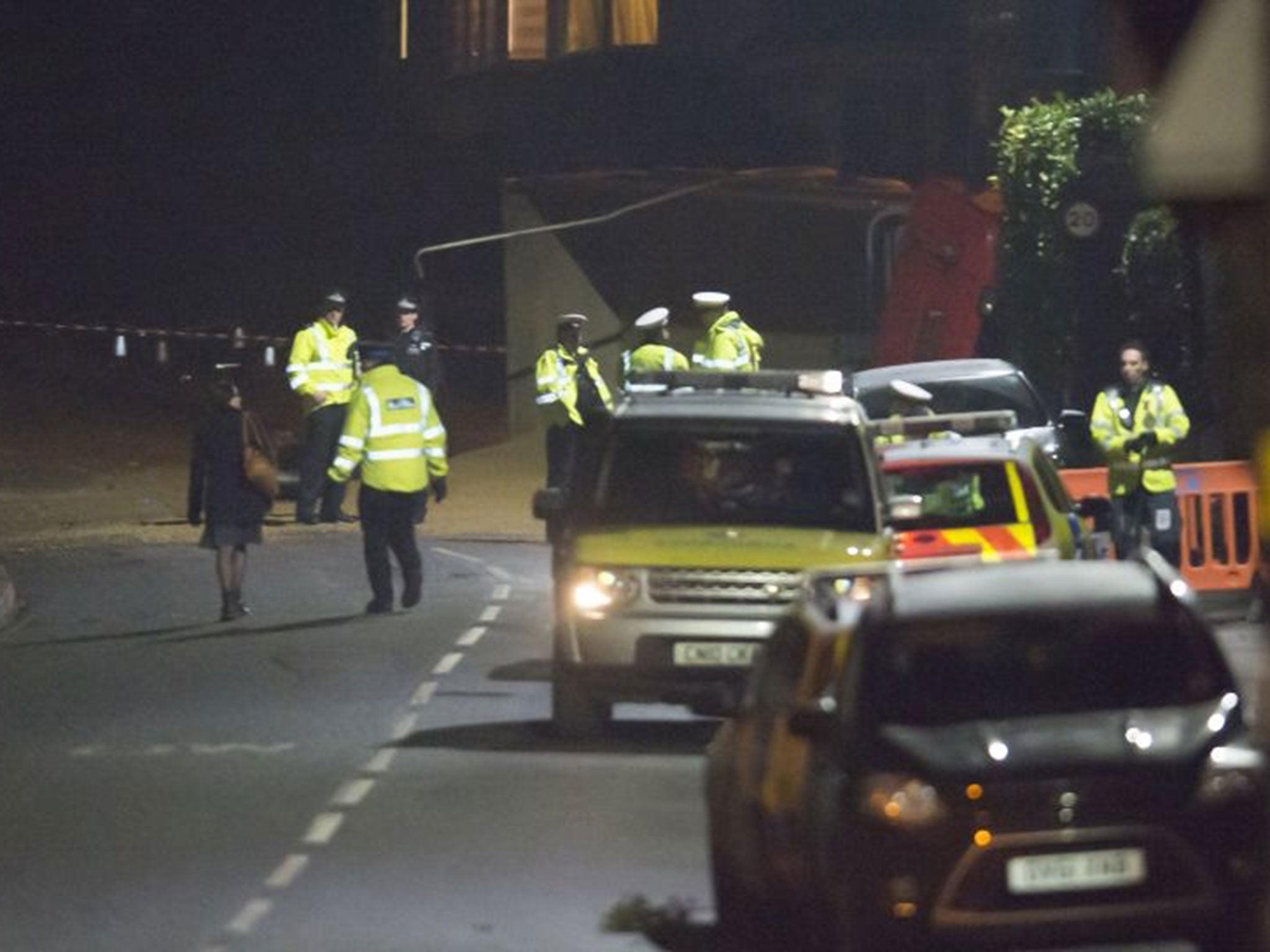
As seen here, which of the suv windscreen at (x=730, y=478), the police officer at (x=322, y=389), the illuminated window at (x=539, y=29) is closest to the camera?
the suv windscreen at (x=730, y=478)

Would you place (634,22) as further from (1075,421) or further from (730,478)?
(730,478)

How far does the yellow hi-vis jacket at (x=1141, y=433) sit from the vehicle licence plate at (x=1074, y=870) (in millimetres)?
13697

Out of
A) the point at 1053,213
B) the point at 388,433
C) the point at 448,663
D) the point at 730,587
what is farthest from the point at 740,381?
the point at 1053,213

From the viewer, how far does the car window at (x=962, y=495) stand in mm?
18156

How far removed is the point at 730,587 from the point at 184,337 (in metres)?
29.7

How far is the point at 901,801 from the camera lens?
9.56 meters

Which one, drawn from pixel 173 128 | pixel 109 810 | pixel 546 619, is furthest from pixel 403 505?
pixel 173 128

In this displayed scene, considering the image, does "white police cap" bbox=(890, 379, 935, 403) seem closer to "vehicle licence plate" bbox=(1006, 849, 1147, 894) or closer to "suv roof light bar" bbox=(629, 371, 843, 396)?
"suv roof light bar" bbox=(629, 371, 843, 396)

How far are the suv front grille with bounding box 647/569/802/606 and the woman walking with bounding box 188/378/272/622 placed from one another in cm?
684

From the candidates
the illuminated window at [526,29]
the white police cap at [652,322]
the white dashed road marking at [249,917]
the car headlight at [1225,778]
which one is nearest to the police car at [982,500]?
the white dashed road marking at [249,917]

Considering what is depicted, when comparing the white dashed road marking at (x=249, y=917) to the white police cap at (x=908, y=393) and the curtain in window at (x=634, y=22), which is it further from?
the curtain in window at (x=634, y=22)

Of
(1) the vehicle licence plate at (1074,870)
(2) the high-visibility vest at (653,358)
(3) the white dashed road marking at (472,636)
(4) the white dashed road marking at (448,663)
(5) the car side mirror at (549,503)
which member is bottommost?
(3) the white dashed road marking at (472,636)

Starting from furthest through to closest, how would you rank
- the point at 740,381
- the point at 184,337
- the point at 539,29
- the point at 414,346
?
the point at 539,29 < the point at 184,337 < the point at 414,346 < the point at 740,381

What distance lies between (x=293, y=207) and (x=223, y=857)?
4132 cm
